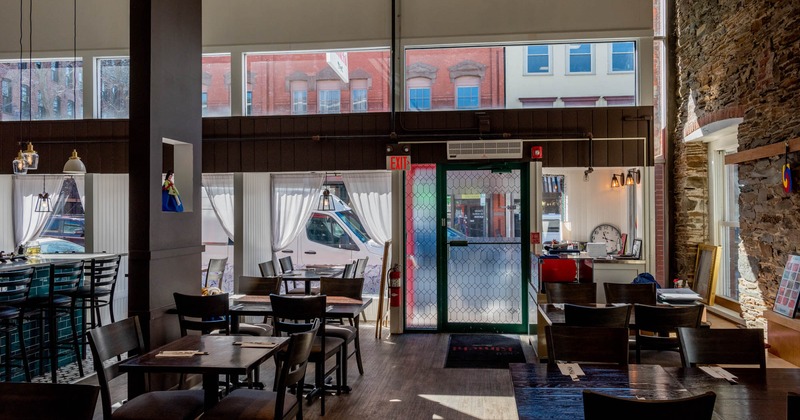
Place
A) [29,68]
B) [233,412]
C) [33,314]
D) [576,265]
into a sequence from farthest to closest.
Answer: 1. [29,68]
2. [576,265]
3. [33,314]
4. [233,412]

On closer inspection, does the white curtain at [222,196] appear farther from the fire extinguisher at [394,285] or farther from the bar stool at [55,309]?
the fire extinguisher at [394,285]

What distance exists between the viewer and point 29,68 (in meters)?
8.32

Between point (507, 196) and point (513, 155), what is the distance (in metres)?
0.57

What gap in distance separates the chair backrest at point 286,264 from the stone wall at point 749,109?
5.14 meters

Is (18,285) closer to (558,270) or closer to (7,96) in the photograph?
(7,96)

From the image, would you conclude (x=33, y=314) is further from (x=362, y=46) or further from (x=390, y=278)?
(x=362, y=46)

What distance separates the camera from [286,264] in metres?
7.62

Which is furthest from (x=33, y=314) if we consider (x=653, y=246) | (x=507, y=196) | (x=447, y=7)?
(x=653, y=246)

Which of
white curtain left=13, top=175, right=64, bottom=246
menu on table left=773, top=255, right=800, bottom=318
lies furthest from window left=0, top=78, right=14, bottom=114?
menu on table left=773, top=255, right=800, bottom=318

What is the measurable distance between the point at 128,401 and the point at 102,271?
327 cm

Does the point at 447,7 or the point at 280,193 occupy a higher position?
the point at 447,7

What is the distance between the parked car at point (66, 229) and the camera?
8398mm

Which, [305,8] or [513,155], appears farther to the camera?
[305,8]

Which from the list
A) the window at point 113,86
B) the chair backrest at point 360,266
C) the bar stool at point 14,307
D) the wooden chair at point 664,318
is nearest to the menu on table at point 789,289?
the wooden chair at point 664,318
